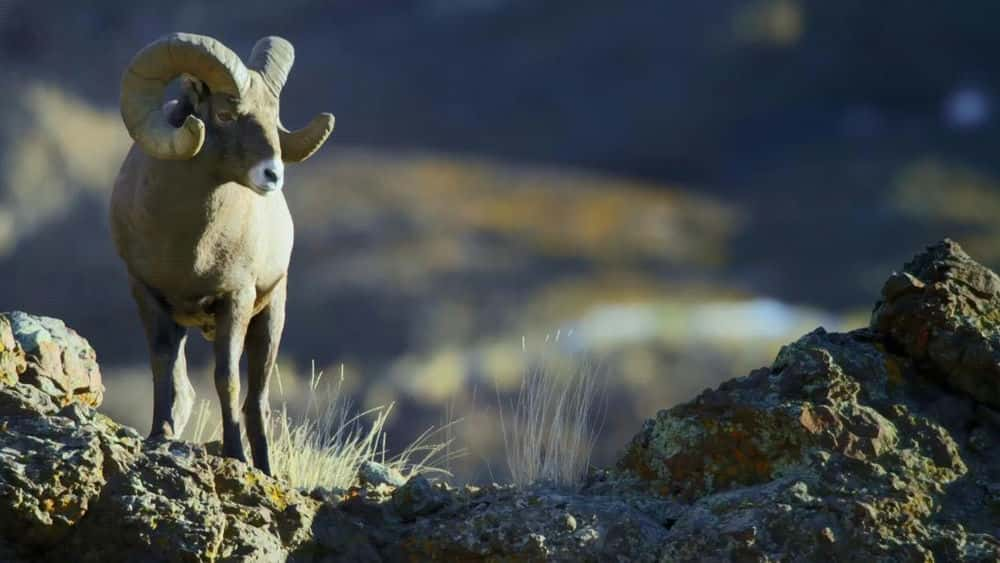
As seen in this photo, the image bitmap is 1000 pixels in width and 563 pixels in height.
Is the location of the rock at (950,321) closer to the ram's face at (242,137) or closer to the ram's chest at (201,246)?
the ram's face at (242,137)

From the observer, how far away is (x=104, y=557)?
588 cm

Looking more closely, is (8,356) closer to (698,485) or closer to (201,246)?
(201,246)

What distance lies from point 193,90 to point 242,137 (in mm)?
368

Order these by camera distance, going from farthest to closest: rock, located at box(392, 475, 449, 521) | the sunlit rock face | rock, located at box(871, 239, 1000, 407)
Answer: rock, located at box(871, 239, 1000, 407)
rock, located at box(392, 475, 449, 521)
the sunlit rock face

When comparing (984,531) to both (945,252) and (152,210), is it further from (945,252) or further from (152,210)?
(152,210)

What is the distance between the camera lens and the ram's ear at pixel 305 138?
809 cm

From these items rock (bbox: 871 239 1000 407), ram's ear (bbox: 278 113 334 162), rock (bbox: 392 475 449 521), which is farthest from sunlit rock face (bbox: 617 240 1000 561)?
ram's ear (bbox: 278 113 334 162)

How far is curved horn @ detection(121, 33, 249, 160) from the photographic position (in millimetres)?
7570

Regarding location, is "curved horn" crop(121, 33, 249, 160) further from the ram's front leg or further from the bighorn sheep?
the ram's front leg

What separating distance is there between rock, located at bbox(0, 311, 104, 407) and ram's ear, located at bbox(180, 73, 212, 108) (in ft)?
3.95

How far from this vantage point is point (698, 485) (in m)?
6.73

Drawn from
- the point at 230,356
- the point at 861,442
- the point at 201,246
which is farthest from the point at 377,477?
the point at 861,442

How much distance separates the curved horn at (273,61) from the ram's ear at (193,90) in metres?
0.29

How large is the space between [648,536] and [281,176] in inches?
96.5
